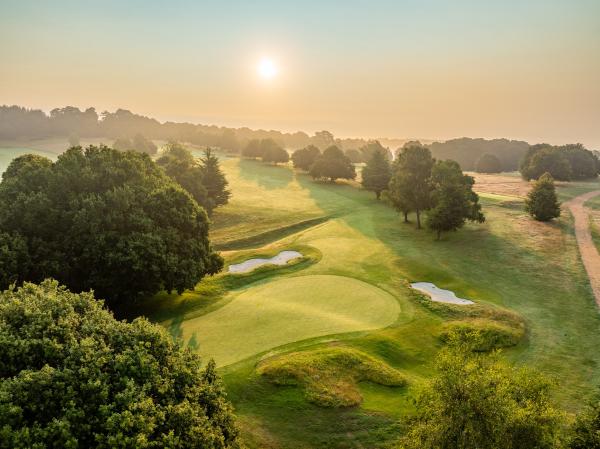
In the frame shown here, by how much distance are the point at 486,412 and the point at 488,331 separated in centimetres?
1988

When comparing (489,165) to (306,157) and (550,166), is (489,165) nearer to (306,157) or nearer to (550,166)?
(550,166)

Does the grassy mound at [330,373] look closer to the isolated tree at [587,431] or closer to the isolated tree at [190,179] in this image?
the isolated tree at [587,431]

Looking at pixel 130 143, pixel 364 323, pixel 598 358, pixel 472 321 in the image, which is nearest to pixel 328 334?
pixel 364 323

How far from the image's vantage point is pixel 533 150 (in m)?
123

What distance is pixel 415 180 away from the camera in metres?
64.8

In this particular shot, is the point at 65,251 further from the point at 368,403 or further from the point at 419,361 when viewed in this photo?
the point at 419,361

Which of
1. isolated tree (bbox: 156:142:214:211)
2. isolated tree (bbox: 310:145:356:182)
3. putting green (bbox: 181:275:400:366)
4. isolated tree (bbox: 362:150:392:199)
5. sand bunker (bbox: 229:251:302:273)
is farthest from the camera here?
isolated tree (bbox: 310:145:356:182)

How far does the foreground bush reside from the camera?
12867 millimetres

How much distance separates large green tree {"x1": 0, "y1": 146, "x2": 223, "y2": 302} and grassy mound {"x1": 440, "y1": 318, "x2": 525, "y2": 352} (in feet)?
71.9

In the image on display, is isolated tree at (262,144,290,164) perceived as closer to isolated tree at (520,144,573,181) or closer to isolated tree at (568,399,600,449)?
isolated tree at (520,144,573,181)

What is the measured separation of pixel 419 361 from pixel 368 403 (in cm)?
704

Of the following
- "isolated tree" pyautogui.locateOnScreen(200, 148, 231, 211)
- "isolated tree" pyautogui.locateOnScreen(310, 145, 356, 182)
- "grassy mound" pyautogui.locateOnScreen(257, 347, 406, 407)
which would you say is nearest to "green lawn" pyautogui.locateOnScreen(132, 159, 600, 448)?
"grassy mound" pyautogui.locateOnScreen(257, 347, 406, 407)

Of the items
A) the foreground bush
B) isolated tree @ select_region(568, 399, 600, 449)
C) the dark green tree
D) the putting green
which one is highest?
the dark green tree

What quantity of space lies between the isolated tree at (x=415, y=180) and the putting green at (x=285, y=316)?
29.7 m
